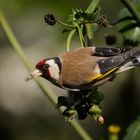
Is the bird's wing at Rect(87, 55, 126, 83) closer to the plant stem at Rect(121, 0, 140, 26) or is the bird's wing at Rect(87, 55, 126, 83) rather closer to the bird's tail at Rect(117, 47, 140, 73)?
the bird's tail at Rect(117, 47, 140, 73)

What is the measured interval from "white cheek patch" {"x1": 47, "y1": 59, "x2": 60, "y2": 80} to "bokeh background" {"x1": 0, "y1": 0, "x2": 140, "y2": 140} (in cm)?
299

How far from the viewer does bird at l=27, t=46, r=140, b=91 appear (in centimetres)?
235

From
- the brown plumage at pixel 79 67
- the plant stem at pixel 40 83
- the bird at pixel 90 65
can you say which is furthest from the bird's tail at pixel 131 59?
the plant stem at pixel 40 83

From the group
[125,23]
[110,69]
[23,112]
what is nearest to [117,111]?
[23,112]

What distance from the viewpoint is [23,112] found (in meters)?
6.19

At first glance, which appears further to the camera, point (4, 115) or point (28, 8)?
point (4, 115)

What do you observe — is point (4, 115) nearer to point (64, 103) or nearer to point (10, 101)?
point (10, 101)

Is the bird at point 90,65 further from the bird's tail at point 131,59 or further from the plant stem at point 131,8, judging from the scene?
the plant stem at point 131,8

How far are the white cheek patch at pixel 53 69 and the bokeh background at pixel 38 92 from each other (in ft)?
9.81

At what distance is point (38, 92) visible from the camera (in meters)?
6.23

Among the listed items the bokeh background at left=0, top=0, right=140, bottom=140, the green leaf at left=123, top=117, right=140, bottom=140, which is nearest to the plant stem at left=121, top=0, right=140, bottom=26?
the green leaf at left=123, top=117, right=140, bottom=140

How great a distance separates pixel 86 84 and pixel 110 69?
148 millimetres

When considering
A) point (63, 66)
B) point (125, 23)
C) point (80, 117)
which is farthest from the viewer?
point (125, 23)

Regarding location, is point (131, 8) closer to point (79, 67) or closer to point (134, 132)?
point (79, 67)
